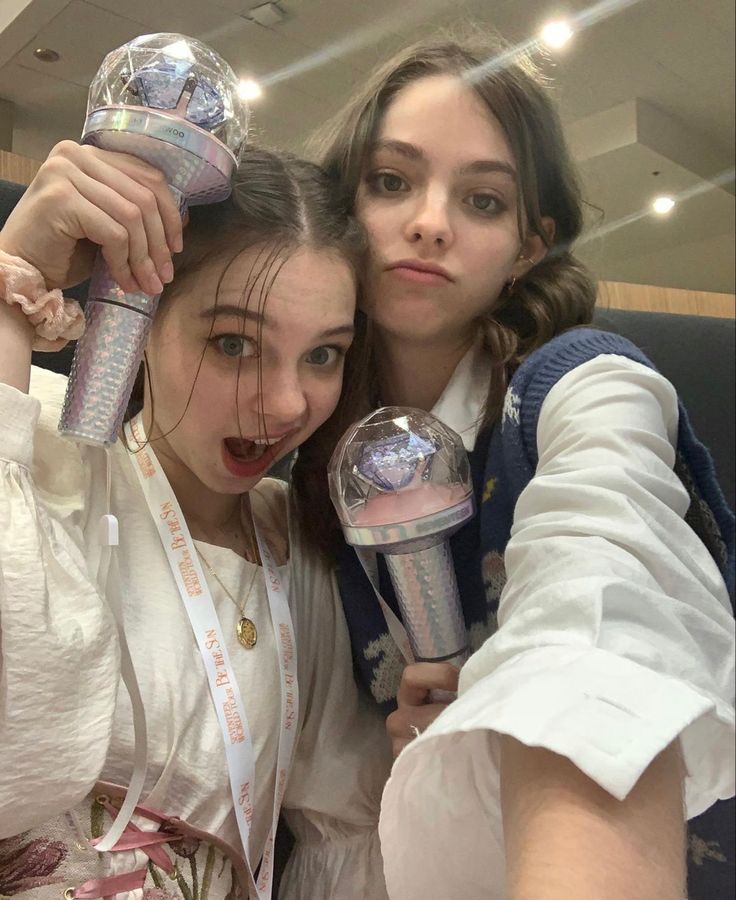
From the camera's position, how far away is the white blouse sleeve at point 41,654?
0.34m

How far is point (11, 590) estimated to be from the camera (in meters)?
0.34

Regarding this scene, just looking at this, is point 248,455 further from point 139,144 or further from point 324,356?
point 139,144

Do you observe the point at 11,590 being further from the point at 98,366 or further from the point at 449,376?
the point at 449,376

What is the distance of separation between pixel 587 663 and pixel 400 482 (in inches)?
6.6

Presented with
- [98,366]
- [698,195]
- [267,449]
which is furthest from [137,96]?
[698,195]

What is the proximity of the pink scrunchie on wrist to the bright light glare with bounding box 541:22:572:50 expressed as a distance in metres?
0.59

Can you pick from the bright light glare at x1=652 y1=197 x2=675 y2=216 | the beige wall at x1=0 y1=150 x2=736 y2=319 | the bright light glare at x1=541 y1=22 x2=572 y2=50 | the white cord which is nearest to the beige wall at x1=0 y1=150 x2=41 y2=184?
the white cord

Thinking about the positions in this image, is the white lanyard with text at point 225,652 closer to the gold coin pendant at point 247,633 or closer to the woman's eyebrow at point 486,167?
the gold coin pendant at point 247,633

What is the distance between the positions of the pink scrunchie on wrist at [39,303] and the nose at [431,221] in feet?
0.77

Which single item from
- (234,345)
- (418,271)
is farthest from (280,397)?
(418,271)

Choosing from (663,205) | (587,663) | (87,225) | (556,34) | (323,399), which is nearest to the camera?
(587,663)

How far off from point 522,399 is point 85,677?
0.28m

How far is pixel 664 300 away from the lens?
1.13 m

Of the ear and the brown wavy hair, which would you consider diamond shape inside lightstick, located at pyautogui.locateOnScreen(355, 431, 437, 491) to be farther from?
the ear
